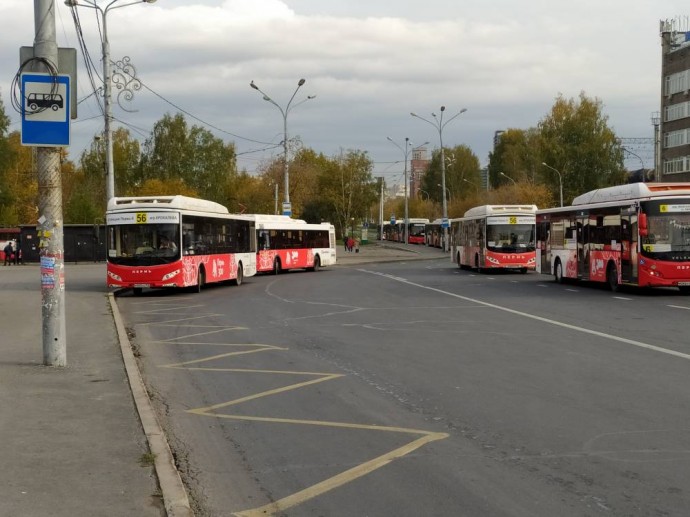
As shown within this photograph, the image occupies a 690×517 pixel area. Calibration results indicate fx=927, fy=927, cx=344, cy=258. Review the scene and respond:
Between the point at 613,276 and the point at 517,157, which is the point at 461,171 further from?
the point at 613,276

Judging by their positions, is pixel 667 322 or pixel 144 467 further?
pixel 667 322

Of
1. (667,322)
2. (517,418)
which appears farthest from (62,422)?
(667,322)

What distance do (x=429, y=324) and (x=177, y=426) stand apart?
32.5 feet

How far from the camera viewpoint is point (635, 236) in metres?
25.5

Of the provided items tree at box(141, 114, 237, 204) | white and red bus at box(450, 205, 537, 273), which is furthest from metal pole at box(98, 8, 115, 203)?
tree at box(141, 114, 237, 204)

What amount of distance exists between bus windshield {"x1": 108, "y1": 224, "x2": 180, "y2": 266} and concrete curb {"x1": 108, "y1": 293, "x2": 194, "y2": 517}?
53.9ft

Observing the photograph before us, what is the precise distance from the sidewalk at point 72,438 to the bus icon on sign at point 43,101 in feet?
→ 10.9

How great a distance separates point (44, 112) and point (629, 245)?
726 inches

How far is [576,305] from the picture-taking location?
22.5m

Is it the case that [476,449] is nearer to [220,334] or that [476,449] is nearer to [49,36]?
[49,36]

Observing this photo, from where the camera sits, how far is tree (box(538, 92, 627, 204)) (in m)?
95.8

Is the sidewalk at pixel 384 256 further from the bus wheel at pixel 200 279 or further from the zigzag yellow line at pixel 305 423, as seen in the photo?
the zigzag yellow line at pixel 305 423

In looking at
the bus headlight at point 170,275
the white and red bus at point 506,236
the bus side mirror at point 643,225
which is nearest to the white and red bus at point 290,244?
the white and red bus at point 506,236

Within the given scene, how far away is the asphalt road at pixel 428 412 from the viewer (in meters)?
6.22
